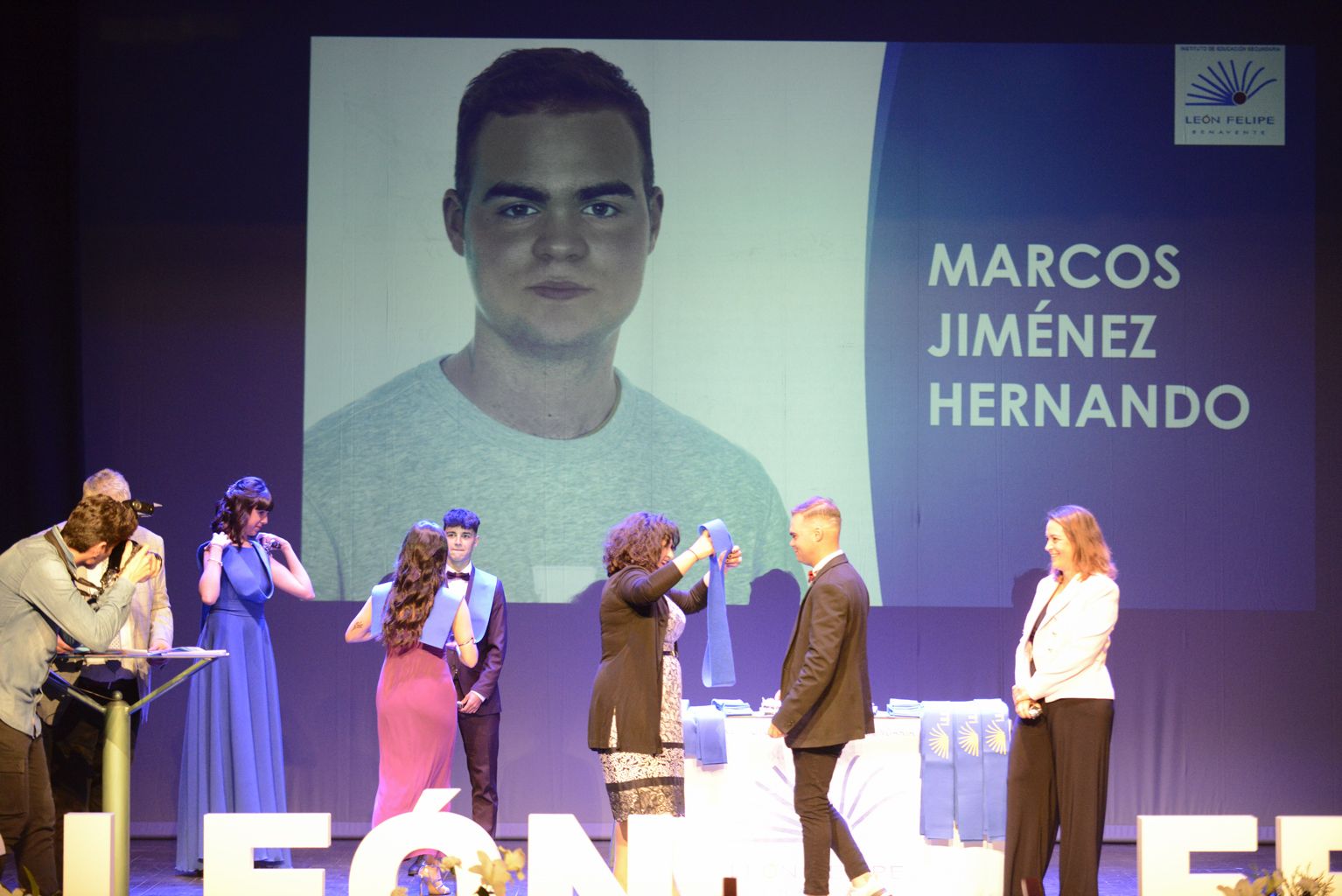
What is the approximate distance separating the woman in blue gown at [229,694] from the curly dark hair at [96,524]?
1.40 metres

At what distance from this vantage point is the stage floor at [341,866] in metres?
5.47

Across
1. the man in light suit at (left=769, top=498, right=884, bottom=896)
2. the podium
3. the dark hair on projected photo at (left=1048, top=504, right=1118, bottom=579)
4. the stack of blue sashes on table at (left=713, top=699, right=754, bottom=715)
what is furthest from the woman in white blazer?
the podium

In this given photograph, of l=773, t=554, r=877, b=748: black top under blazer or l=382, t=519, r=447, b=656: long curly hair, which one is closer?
l=773, t=554, r=877, b=748: black top under blazer

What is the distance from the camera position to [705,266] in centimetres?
682

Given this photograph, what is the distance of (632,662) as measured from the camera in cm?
446

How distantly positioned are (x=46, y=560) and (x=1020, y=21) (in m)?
5.29

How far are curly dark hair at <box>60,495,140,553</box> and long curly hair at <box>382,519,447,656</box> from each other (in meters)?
1.14

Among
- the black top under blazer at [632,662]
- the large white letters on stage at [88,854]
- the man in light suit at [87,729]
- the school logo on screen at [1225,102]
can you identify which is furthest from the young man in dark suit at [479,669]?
the school logo on screen at [1225,102]

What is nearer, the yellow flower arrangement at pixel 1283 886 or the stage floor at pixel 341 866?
the yellow flower arrangement at pixel 1283 886

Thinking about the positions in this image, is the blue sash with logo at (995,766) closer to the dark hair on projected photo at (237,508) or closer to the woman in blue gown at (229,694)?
the woman in blue gown at (229,694)

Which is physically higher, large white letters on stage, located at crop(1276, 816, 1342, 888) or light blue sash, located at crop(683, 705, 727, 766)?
light blue sash, located at crop(683, 705, 727, 766)

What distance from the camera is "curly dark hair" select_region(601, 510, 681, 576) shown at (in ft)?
14.9

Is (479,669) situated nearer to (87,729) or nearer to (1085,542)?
(87,729)

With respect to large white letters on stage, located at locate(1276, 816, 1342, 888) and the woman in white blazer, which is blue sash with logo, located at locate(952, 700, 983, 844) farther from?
large white letters on stage, located at locate(1276, 816, 1342, 888)
